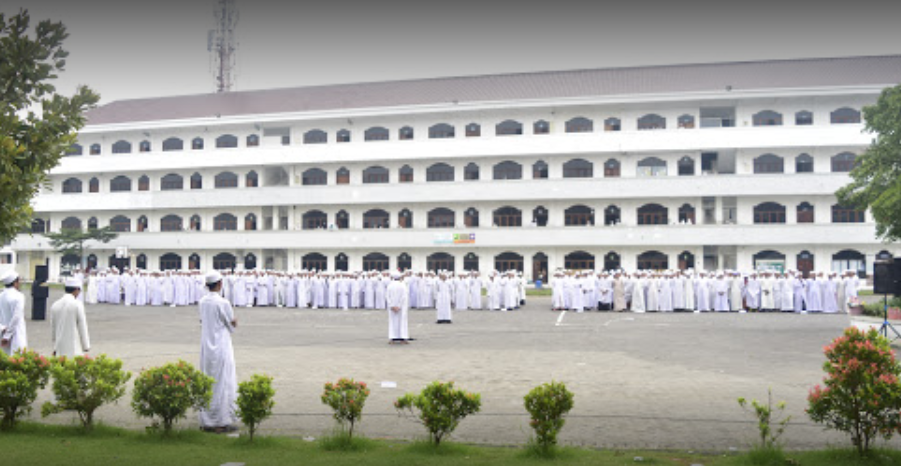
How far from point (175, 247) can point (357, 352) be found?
35134 mm

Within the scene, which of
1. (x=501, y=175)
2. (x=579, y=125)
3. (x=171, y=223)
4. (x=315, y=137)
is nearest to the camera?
(x=579, y=125)

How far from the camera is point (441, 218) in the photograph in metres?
42.3

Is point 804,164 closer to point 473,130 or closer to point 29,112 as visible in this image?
point 473,130

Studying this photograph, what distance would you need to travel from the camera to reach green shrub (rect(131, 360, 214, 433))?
655cm

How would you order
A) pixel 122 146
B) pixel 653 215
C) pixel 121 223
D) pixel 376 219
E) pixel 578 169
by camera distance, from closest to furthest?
pixel 653 215
pixel 578 169
pixel 376 219
pixel 121 223
pixel 122 146

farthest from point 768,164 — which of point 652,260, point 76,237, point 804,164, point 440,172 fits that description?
point 76,237

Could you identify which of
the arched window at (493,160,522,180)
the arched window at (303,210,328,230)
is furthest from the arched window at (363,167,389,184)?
the arched window at (493,160,522,180)

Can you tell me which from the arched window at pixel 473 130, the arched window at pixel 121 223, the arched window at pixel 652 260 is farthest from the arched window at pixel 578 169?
the arched window at pixel 121 223

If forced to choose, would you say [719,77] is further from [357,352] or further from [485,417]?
[485,417]

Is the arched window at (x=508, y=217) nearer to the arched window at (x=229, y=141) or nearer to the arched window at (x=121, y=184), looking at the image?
the arched window at (x=229, y=141)

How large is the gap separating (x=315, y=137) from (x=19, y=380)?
39011mm

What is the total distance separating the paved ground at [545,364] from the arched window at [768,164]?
18.1 metres

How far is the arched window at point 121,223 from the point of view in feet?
153

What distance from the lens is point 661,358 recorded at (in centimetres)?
1270
